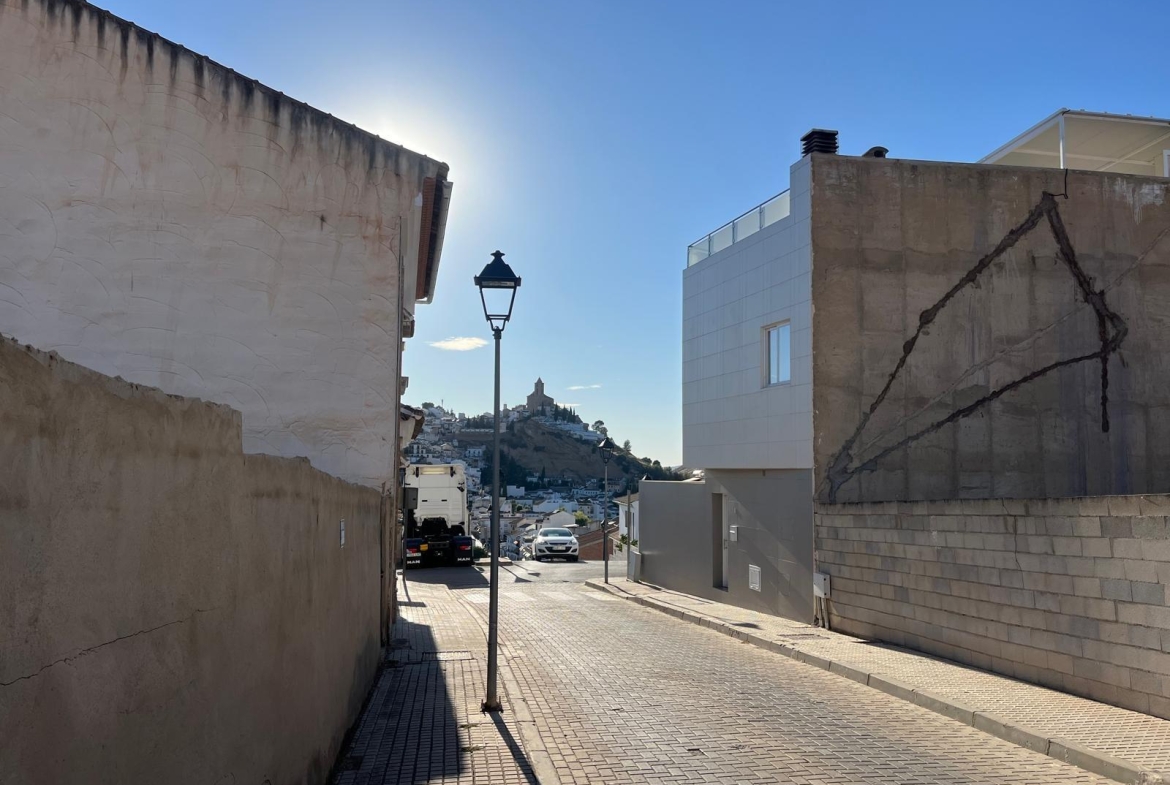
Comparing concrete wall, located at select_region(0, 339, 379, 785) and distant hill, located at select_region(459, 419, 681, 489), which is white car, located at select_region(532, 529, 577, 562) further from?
distant hill, located at select_region(459, 419, 681, 489)

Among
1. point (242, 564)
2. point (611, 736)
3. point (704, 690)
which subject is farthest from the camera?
point (704, 690)

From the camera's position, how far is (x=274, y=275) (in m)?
12.1

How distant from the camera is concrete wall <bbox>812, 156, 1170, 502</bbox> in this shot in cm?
1572

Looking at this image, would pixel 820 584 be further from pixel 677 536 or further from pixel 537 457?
pixel 537 457

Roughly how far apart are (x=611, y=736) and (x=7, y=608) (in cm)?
655

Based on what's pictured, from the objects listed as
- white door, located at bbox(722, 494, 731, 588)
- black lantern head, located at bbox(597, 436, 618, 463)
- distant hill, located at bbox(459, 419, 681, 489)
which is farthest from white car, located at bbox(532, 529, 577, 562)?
distant hill, located at bbox(459, 419, 681, 489)

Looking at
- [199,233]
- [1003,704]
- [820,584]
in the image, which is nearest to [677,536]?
[820,584]

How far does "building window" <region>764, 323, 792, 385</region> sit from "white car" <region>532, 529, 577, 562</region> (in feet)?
70.7

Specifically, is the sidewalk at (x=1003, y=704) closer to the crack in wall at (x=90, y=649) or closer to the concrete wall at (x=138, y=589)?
the concrete wall at (x=138, y=589)

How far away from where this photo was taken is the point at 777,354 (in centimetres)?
1733

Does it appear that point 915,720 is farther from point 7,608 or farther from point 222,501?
point 7,608

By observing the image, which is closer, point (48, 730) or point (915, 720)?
point (48, 730)

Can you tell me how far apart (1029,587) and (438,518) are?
80.2ft

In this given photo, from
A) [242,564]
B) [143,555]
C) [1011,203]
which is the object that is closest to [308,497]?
[242,564]
